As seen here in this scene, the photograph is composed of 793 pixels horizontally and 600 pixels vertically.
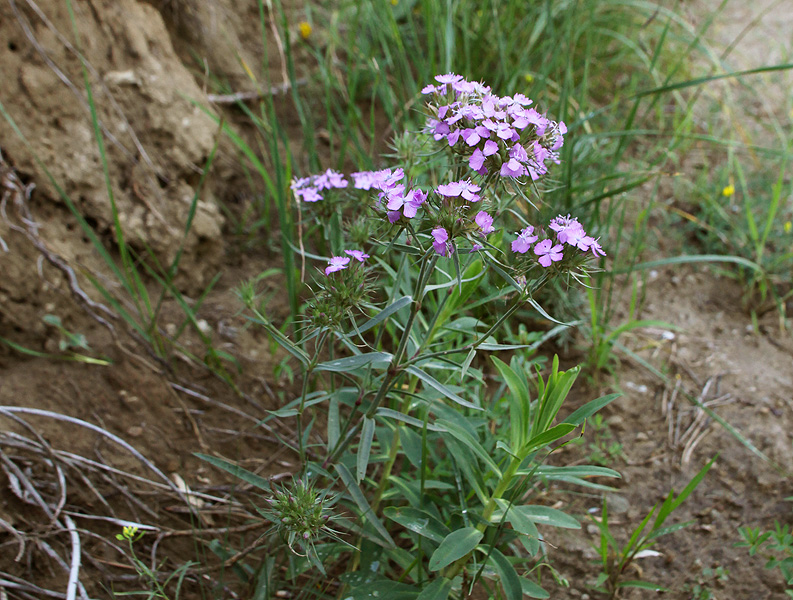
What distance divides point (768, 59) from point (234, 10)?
372 centimetres

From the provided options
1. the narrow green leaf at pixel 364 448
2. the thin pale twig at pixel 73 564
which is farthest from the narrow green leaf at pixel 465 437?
the thin pale twig at pixel 73 564

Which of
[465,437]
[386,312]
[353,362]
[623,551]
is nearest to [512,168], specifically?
[386,312]

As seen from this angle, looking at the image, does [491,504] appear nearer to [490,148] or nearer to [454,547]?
[454,547]

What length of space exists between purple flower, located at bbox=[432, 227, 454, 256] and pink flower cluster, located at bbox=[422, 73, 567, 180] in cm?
18

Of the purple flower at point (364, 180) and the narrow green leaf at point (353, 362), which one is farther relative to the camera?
the purple flower at point (364, 180)

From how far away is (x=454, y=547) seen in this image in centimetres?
166

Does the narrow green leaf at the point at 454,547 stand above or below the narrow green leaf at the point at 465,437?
below

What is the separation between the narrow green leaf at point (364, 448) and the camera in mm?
1608

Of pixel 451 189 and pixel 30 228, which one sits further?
pixel 30 228

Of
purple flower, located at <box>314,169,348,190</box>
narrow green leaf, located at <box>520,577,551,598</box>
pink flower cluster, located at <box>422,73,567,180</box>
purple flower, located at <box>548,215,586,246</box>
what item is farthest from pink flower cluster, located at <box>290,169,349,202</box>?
narrow green leaf, located at <box>520,577,551,598</box>

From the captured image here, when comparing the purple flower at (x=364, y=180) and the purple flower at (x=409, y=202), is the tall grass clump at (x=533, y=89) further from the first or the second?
the purple flower at (x=409, y=202)

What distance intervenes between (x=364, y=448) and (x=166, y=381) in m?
1.17

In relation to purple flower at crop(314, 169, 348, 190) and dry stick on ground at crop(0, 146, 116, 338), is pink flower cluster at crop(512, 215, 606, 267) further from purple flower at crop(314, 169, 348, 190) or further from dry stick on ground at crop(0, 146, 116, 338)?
dry stick on ground at crop(0, 146, 116, 338)

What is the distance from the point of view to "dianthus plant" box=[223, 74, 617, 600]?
4.83 ft
